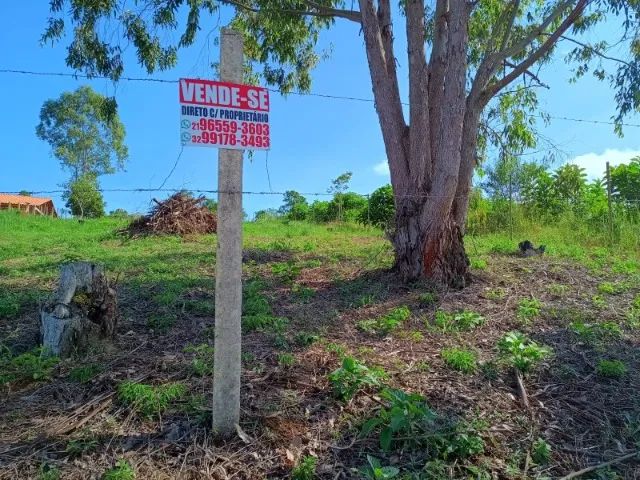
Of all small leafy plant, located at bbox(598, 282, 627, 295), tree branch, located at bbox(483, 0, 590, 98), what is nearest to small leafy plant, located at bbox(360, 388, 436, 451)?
small leafy plant, located at bbox(598, 282, 627, 295)

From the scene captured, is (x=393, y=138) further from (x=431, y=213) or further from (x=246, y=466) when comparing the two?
(x=246, y=466)

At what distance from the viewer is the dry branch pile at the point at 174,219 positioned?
12.9 metres

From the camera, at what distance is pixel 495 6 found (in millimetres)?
8352

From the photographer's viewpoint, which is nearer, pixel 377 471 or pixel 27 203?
pixel 377 471

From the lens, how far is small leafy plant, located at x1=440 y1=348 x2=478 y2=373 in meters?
3.56

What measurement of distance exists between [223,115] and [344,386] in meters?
1.74

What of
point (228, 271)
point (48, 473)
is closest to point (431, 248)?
point (228, 271)

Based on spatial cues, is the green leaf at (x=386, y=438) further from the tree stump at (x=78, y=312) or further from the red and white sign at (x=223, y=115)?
the tree stump at (x=78, y=312)

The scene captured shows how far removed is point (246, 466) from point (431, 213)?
3.98 meters

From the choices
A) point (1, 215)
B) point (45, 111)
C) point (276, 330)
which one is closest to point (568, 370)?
point (276, 330)

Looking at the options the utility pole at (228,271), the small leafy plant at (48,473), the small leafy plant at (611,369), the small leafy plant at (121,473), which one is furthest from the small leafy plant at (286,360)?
the small leafy plant at (611,369)

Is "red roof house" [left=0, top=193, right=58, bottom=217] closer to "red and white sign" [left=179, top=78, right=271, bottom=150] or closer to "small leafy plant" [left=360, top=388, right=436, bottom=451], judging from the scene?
"red and white sign" [left=179, top=78, right=271, bottom=150]

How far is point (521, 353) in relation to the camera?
366 centimetres

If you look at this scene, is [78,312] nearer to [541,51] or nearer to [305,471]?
[305,471]
